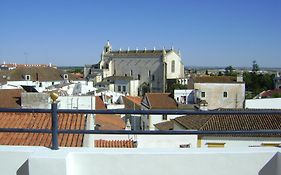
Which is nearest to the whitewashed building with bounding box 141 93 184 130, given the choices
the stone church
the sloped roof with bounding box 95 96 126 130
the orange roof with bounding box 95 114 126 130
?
the sloped roof with bounding box 95 96 126 130

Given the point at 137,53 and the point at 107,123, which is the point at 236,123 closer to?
the point at 107,123

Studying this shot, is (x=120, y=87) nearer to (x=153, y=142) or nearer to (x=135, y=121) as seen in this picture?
(x=135, y=121)

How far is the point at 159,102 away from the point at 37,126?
27113 mm

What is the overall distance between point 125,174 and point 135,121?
31950 millimetres

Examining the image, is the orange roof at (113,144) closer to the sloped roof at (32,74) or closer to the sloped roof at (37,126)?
the sloped roof at (37,126)

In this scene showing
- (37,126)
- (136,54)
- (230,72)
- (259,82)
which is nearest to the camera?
(37,126)

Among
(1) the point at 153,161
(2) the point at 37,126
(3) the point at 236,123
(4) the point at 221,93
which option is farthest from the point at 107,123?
(4) the point at 221,93

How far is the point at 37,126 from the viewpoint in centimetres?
732

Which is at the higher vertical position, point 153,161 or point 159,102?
point 153,161

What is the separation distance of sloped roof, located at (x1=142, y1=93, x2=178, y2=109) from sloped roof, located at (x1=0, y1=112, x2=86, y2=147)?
24631 millimetres

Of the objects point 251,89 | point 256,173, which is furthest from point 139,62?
point 256,173

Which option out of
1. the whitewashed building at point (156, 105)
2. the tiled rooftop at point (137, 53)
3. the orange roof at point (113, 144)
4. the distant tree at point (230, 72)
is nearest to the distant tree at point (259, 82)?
the distant tree at point (230, 72)

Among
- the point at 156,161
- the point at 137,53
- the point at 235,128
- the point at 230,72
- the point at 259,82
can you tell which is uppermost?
the point at 137,53

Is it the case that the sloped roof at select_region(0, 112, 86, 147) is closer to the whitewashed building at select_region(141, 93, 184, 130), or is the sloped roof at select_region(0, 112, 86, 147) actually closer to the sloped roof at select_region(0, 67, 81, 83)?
the whitewashed building at select_region(141, 93, 184, 130)
